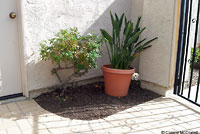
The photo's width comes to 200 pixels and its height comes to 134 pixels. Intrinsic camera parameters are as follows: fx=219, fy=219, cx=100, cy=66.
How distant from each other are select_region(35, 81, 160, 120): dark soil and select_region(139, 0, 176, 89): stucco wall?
34 cm

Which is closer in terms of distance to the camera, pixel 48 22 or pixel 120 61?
pixel 48 22

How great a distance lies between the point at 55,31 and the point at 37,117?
1349 millimetres

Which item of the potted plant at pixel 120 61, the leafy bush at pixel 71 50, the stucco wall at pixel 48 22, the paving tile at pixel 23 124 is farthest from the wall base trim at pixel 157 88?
the paving tile at pixel 23 124

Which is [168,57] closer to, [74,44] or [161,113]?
[161,113]

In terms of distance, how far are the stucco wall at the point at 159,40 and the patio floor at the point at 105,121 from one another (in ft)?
2.14

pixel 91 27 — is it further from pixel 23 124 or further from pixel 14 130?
pixel 14 130

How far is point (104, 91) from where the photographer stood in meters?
3.79

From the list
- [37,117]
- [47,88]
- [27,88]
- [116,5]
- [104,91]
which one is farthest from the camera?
[116,5]

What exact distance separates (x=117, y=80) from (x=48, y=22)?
4.56ft

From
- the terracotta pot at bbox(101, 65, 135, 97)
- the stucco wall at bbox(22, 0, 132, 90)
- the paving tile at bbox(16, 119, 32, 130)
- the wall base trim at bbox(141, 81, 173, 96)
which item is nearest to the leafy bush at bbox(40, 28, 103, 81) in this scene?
the stucco wall at bbox(22, 0, 132, 90)

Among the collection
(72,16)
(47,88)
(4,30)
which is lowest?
(47,88)

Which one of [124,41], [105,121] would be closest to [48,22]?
[124,41]

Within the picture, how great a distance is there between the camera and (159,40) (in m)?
3.65

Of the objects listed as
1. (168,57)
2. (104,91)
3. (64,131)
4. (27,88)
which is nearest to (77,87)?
(104,91)
